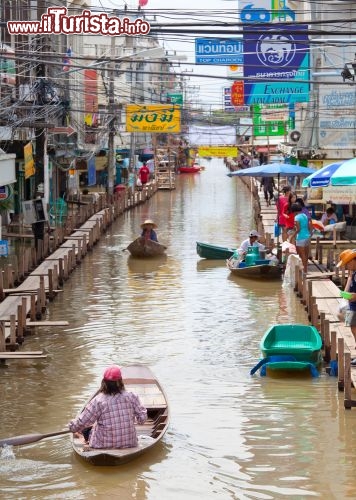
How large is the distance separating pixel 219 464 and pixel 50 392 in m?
4.62

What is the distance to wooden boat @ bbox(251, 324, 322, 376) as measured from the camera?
18000 millimetres

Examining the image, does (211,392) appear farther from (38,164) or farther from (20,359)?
(38,164)

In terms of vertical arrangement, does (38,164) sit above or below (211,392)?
above

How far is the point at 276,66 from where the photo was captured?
29.5m

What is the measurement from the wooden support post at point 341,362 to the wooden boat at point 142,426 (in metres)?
2.72

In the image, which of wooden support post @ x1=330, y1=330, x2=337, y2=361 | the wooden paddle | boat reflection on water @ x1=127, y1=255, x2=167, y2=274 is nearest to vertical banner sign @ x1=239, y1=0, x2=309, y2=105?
boat reflection on water @ x1=127, y1=255, x2=167, y2=274

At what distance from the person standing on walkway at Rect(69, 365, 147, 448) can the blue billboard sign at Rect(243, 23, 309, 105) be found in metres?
13.6

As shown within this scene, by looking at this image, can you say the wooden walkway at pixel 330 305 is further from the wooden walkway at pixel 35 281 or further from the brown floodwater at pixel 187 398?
the wooden walkway at pixel 35 281

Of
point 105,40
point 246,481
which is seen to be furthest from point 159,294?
point 105,40

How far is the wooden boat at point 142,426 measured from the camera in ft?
43.6

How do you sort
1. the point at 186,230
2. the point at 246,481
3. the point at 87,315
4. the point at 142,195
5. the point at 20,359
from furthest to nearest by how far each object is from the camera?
1. the point at 142,195
2. the point at 186,230
3. the point at 87,315
4. the point at 20,359
5. the point at 246,481

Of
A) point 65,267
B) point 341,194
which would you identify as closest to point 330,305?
point 65,267

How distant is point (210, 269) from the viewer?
32.9 m

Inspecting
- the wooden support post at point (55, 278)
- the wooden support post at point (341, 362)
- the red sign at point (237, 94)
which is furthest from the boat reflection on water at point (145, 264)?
the red sign at point (237, 94)
